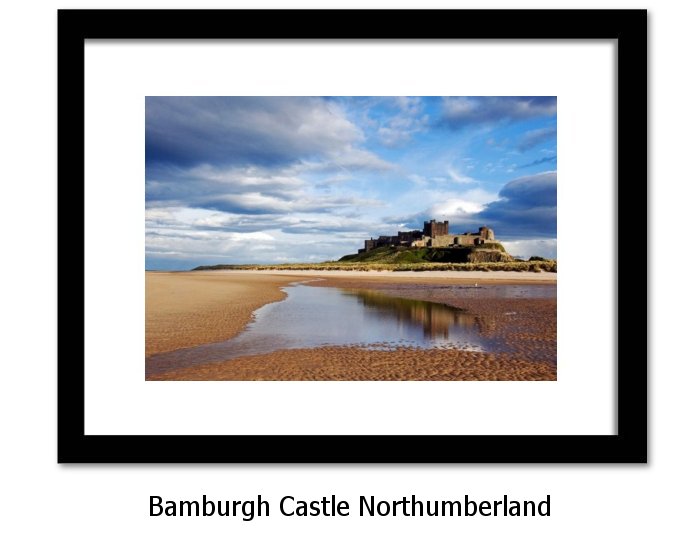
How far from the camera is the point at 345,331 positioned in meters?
9.31

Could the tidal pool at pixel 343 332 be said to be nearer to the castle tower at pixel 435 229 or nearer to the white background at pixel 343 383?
the white background at pixel 343 383

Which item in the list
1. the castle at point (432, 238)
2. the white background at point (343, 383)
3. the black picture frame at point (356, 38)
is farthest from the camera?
the castle at point (432, 238)

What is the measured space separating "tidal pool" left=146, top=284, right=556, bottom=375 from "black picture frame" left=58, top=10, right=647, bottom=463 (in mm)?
2794

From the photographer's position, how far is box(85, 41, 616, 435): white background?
3535 mm

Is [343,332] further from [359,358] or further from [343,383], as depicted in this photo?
[343,383]

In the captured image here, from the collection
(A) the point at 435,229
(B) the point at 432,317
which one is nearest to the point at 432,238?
(A) the point at 435,229

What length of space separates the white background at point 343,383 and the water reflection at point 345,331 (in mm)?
2711

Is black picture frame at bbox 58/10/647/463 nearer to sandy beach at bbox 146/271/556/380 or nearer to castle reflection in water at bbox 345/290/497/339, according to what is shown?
sandy beach at bbox 146/271/556/380

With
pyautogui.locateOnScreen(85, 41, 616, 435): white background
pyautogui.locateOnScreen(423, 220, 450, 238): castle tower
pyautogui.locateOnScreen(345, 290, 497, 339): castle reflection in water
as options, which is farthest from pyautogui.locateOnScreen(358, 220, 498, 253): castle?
pyautogui.locateOnScreen(85, 41, 616, 435): white background

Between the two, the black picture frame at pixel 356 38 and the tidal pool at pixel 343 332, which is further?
the tidal pool at pixel 343 332

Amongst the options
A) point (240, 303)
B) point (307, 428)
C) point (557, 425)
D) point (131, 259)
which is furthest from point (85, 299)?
point (240, 303)

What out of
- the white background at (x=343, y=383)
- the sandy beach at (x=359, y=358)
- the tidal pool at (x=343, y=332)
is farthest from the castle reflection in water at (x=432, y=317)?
the white background at (x=343, y=383)

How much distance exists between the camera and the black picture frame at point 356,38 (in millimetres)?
3396
